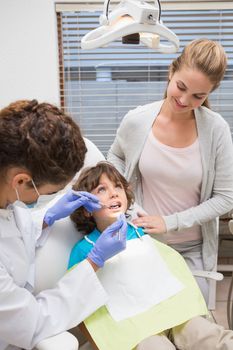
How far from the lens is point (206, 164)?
5.48 ft

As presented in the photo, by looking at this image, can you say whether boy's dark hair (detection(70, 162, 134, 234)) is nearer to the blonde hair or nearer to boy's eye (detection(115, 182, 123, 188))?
boy's eye (detection(115, 182, 123, 188))

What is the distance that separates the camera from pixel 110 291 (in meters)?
1.46

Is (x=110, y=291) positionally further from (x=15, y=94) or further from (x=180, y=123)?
(x=15, y=94)

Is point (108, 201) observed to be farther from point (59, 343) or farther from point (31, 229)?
point (59, 343)

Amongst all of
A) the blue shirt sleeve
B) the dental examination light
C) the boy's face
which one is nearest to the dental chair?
the blue shirt sleeve

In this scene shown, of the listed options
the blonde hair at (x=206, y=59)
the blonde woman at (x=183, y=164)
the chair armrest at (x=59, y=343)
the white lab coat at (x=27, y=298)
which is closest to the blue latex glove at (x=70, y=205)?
the white lab coat at (x=27, y=298)

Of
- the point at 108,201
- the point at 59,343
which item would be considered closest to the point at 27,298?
the point at 59,343

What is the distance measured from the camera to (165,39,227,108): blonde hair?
1509 mm

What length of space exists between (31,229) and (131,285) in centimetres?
43

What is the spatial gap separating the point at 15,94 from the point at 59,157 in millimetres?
1509

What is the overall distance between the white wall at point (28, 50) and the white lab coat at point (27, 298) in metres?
1.25

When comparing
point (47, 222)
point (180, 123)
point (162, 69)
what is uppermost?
point (162, 69)

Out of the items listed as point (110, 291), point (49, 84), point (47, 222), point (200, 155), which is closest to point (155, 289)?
point (110, 291)

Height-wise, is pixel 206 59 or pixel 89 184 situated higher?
pixel 206 59
